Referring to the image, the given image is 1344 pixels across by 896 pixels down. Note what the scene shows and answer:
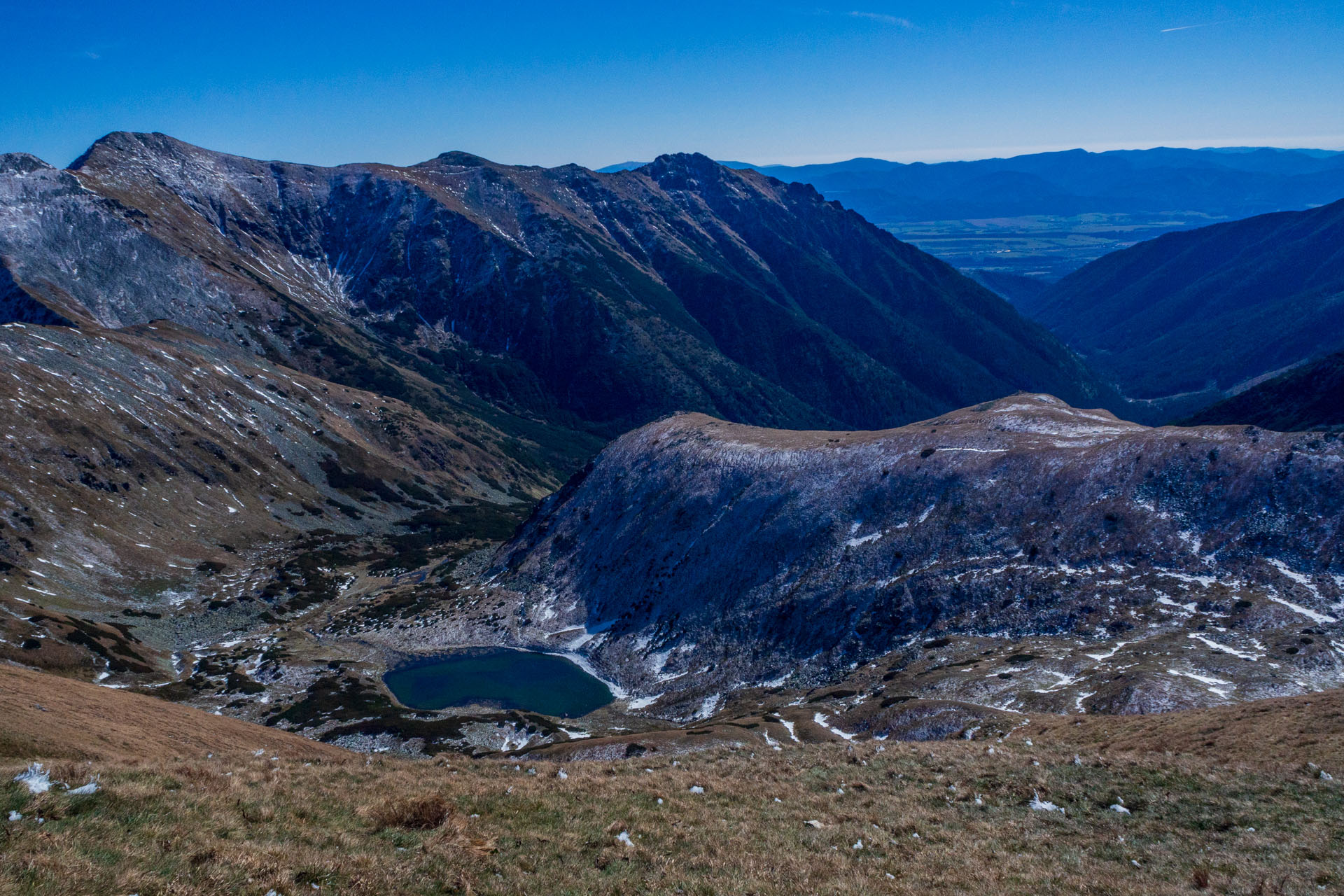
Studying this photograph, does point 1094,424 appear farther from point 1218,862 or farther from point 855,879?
point 855,879

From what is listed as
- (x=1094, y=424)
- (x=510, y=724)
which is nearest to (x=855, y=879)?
(x=510, y=724)

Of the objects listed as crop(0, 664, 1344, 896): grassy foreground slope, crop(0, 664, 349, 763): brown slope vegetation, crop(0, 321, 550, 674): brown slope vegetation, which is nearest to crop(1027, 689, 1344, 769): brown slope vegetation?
crop(0, 664, 1344, 896): grassy foreground slope

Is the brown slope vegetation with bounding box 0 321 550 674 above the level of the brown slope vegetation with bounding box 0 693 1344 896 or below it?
below

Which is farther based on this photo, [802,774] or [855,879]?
[802,774]

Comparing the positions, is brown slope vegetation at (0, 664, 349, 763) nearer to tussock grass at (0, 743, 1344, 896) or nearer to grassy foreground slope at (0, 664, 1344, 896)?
grassy foreground slope at (0, 664, 1344, 896)

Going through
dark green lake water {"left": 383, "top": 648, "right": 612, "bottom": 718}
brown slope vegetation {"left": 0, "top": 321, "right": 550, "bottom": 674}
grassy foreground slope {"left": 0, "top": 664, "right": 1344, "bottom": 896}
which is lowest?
dark green lake water {"left": 383, "top": 648, "right": 612, "bottom": 718}

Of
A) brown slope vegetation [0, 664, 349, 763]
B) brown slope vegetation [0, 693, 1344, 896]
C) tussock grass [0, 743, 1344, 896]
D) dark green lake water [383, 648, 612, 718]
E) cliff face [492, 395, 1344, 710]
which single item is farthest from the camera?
dark green lake water [383, 648, 612, 718]
